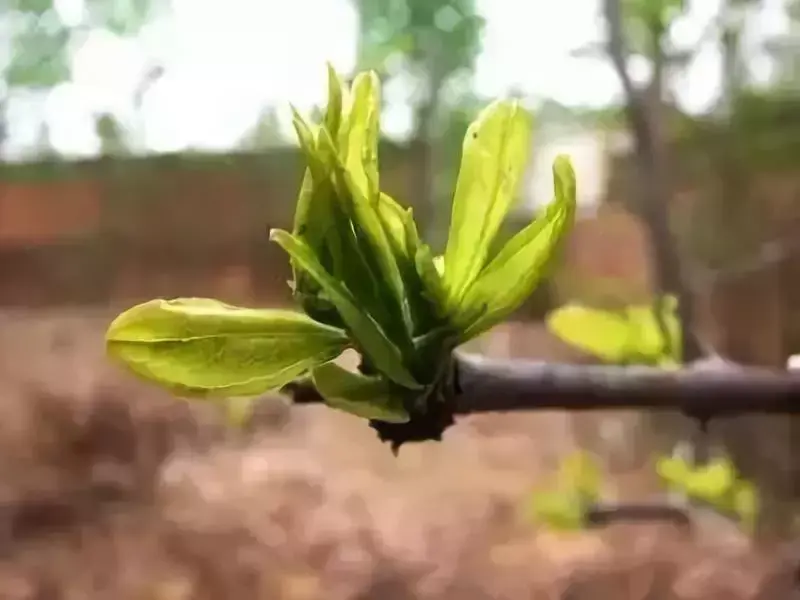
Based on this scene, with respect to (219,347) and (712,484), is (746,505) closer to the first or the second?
(712,484)

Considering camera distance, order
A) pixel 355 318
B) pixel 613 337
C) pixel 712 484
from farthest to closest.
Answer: pixel 712 484 → pixel 613 337 → pixel 355 318

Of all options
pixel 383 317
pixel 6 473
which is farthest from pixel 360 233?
pixel 6 473

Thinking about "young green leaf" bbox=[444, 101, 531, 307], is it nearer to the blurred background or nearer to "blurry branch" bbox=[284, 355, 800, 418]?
"blurry branch" bbox=[284, 355, 800, 418]

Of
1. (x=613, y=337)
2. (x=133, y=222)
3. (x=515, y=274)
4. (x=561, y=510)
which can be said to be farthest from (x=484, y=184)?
(x=133, y=222)

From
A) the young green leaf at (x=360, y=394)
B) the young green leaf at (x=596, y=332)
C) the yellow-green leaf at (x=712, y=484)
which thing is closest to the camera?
the young green leaf at (x=360, y=394)

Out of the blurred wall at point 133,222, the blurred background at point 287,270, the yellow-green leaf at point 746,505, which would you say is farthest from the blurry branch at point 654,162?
the blurred wall at point 133,222

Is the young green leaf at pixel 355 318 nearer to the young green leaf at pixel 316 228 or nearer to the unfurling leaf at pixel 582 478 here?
the young green leaf at pixel 316 228

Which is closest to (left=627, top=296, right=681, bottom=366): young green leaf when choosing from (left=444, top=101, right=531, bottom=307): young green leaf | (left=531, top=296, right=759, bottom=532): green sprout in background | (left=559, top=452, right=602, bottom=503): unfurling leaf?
(left=531, top=296, right=759, bottom=532): green sprout in background
